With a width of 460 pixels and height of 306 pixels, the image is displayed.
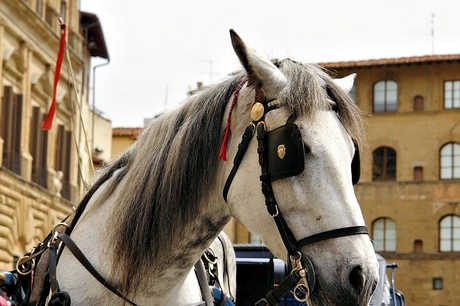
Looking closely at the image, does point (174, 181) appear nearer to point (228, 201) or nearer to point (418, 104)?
point (228, 201)

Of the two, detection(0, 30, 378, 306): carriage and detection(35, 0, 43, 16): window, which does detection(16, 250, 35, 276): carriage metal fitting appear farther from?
detection(35, 0, 43, 16): window

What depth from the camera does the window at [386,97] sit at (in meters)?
44.3

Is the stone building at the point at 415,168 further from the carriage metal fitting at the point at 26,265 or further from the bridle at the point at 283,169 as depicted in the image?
the bridle at the point at 283,169

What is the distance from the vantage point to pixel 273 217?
328 centimetres

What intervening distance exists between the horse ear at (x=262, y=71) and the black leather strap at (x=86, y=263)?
92cm

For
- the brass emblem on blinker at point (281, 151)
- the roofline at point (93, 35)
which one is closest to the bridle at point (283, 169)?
the brass emblem on blinker at point (281, 151)

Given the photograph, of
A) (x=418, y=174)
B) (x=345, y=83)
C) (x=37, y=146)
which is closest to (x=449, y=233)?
(x=418, y=174)

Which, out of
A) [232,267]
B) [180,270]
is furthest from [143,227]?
[232,267]

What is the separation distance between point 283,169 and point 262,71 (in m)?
0.36

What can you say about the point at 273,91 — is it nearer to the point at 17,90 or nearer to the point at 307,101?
the point at 307,101

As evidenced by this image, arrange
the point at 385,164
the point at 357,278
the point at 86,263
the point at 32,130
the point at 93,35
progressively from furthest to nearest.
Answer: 1. the point at 385,164
2. the point at 93,35
3. the point at 32,130
4. the point at 86,263
5. the point at 357,278

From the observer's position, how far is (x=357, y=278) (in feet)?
10.0

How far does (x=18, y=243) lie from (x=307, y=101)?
2212 centimetres

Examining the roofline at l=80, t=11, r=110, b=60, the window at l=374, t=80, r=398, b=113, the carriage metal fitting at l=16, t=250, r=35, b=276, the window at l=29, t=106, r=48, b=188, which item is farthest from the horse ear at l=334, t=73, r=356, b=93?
the window at l=374, t=80, r=398, b=113
